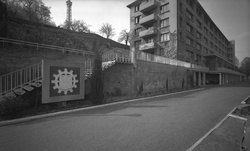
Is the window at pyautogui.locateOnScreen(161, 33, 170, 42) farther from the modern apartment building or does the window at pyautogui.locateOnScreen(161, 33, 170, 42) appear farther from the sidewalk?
the sidewalk

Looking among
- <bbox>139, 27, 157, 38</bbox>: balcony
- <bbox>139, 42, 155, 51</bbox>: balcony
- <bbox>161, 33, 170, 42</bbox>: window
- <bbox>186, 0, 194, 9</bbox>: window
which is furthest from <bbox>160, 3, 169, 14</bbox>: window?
<bbox>139, 42, 155, 51</bbox>: balcony

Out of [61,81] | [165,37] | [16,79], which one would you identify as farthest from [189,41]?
[16,79]

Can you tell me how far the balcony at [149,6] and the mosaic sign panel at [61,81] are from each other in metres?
26.9

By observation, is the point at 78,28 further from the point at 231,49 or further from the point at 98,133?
the point at 231,49

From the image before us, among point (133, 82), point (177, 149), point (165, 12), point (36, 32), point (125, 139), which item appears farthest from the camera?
point (165, 12)

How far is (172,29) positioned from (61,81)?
85.8 feet

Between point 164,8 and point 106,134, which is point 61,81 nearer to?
point 106,134

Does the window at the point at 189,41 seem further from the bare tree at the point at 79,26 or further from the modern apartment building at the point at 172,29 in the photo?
the bare tree at the point at 79,26

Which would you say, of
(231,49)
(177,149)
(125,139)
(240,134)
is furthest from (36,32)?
(231,49)

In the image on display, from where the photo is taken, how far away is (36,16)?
1169 inches

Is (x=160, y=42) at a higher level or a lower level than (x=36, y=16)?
lower

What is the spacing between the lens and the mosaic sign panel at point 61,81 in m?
6.41

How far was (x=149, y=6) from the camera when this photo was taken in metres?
27.4

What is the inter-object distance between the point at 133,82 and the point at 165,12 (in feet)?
75.5
